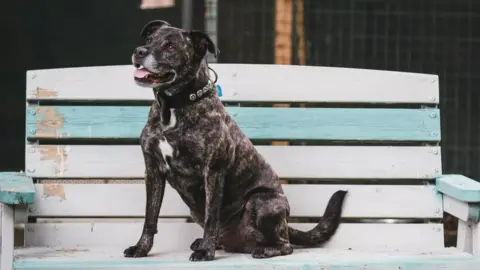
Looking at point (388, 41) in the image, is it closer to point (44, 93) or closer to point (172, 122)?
point (44, 93)

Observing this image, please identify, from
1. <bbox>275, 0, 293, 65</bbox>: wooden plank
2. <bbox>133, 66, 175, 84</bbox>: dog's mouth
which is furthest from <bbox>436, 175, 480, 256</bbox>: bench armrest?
<bbox>275, 0, 293, 65</bbox>: wooden plank

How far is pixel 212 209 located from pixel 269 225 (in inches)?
10.2

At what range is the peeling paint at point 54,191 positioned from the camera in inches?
170

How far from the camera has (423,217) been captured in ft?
14.5

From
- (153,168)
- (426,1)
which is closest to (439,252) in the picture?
(153,168)

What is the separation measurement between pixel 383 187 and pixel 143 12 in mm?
2182

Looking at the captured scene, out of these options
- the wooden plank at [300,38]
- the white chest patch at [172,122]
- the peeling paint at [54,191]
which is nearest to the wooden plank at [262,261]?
the peeling paint at [54,191]

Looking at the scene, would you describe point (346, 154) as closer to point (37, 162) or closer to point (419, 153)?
point (419, 153)

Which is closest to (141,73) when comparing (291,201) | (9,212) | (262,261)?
(9,212)

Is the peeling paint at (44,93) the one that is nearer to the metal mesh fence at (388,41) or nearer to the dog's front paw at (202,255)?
the dog's front paw at (202,255)

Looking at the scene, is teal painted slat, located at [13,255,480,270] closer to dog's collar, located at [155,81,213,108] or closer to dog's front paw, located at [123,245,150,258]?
dog's front paw, located at [123,245,150,258]

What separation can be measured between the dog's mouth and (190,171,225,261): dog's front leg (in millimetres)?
412

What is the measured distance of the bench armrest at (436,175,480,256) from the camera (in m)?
3.85

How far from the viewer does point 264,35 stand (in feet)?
19.4
